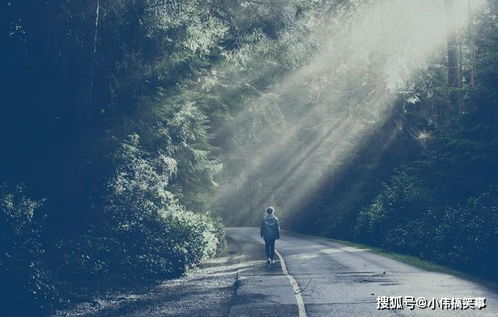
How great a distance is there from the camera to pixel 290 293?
14062mm

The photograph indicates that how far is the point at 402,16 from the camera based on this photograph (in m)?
27.1

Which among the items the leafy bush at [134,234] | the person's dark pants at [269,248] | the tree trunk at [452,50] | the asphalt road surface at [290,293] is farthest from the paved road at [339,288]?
the tree trunk at [452,50]

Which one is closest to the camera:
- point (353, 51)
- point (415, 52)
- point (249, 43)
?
point (249, 43)

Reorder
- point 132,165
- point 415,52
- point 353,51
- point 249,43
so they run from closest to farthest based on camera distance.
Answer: point 249,43 < point 132,165 < point 415,52 < point 353,51

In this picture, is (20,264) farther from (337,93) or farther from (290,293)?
(337,93)

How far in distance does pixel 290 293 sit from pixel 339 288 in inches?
50.6

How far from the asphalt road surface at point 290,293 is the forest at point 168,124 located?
122 cm

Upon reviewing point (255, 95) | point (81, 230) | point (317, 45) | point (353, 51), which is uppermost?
point (353, 51)

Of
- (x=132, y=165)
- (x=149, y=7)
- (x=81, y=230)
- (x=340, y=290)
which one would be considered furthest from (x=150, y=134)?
(x=340, y=290)

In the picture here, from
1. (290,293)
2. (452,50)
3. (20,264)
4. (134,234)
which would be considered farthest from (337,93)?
(20,264)

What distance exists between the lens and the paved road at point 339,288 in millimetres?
11633

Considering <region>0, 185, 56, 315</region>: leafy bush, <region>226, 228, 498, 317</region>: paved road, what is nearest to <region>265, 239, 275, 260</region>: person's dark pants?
<region>226, 228, 498, 317</region>: paved road

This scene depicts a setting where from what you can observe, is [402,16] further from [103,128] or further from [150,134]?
[103,128]

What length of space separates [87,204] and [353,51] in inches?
739
